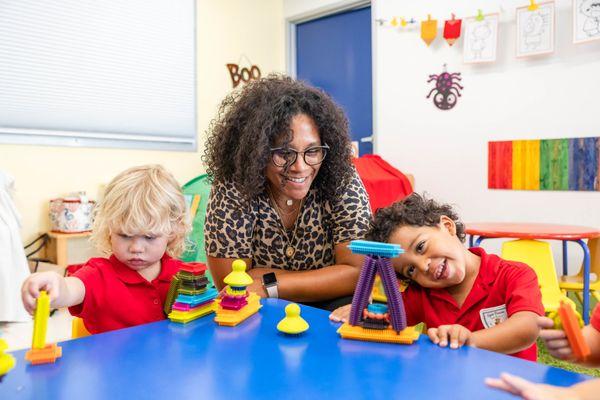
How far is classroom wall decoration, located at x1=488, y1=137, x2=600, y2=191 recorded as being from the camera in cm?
303

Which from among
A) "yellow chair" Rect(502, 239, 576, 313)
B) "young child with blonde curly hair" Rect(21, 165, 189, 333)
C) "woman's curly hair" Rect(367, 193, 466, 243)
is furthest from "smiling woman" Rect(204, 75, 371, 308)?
"yellow chair" Rect(502, 239, 576, 313)

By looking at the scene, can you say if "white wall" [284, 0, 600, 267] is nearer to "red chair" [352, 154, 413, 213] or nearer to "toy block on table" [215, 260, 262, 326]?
"red chair" [352, 154, 413, 213]

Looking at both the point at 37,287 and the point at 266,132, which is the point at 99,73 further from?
the point at 37,287

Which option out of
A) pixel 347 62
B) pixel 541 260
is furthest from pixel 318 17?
pixel 541 260

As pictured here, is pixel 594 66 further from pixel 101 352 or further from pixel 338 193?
pixel 101 352

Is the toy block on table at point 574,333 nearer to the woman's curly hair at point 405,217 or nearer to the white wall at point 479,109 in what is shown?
the woman's curly hair at point 405,217

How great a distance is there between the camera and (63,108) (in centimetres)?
348

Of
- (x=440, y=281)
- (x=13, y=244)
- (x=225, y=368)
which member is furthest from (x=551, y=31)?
(x=13, y=244)

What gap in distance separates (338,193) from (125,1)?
9.89ft

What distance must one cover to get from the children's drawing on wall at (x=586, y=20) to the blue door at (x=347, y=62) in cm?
161

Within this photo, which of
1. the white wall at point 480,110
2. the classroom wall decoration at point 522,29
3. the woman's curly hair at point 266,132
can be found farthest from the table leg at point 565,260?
the woman's curly hair at point 266,132

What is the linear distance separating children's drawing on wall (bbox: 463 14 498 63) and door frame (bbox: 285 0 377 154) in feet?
2.75

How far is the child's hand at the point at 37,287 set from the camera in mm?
889

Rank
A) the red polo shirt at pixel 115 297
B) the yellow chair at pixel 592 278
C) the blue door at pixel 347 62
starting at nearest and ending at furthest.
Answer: the red polo shirt at pixel 115 297, the yellow chair at pixel 592 278, the blue door at pixel 347 62
